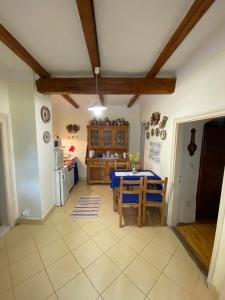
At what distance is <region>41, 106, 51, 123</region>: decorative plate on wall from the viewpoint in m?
2.66

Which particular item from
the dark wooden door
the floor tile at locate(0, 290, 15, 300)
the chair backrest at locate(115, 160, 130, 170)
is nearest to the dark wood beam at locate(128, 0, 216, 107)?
the dark wooden door

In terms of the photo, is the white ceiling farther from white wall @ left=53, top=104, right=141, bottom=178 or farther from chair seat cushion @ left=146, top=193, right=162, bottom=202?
white wall @ left=53, top=104, right=141, bottom=178

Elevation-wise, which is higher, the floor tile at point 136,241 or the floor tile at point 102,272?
the floor tile at point 136,241

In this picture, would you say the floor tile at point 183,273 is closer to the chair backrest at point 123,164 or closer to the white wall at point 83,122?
the chair backrest at point 123,164

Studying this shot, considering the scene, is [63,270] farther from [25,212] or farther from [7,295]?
[25,212]

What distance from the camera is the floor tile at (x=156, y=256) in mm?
1917

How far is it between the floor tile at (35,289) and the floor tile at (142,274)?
2.88 ft

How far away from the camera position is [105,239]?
2359 mm

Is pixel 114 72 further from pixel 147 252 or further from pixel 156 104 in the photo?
pixel 147 252

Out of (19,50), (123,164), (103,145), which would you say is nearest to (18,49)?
(19,50)

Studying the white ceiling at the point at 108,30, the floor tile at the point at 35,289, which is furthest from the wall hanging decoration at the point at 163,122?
the floor tile at the point at 35,289

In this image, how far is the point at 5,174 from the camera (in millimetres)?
2432

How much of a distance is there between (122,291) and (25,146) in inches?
92.8

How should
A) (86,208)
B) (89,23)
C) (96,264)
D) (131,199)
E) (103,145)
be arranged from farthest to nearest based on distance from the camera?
(103,145) → (86,208) → (131,199) → (96,264) → (89,23)
